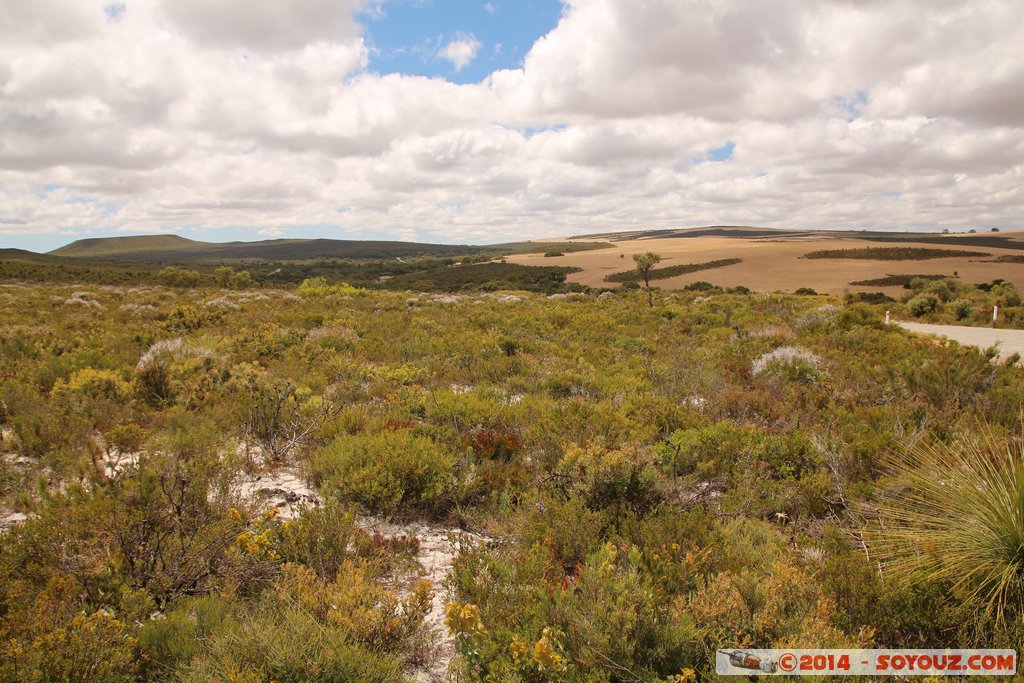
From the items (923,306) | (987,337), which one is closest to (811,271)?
(923,306)

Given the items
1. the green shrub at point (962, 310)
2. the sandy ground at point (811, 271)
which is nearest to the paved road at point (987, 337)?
the green shrub at point (962, 310)

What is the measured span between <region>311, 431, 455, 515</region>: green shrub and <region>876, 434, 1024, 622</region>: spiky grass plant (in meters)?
3.60

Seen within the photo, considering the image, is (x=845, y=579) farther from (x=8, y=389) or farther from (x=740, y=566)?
(x=8, y=389)

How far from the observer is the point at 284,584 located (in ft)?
9.87

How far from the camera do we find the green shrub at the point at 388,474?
451 centimetres

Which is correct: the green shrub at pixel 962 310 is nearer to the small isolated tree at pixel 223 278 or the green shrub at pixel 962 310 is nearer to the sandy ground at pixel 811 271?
the sandy ground at pixel 811 271

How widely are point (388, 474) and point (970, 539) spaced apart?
435cm

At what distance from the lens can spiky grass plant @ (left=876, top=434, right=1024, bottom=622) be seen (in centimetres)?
275

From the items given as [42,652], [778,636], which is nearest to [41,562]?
[42,652]

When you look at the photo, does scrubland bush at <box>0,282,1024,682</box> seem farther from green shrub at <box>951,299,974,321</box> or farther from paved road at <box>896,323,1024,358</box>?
green shrub at <box>951,299,974,321</box>

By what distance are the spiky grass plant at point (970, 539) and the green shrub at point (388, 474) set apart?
3603mm

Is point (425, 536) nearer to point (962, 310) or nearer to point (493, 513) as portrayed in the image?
point (493, 513)

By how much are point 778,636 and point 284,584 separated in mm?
2994

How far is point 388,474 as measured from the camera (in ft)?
15.1
